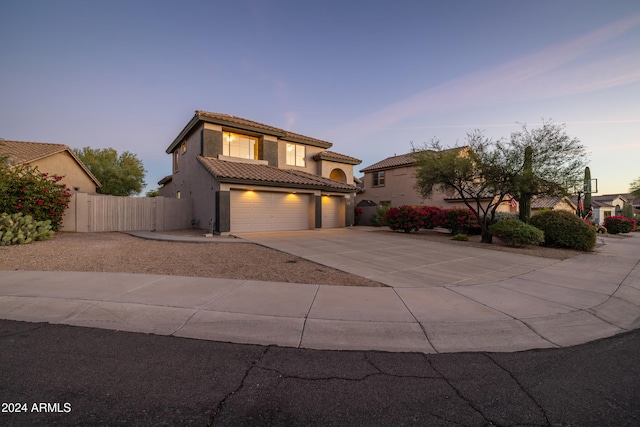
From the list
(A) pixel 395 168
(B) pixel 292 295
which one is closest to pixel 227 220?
(B) pixel 292 295

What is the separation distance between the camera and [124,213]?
16.2 meters

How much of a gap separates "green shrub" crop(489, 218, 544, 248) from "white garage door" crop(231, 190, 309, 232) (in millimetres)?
11977

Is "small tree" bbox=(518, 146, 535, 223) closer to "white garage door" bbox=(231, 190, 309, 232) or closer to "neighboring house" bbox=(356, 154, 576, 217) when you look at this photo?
"neighboring house" bbox=(356, 154, 576, 217)

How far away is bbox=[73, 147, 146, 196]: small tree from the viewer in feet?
103

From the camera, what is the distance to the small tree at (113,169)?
103ft

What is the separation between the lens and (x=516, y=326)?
401 cm

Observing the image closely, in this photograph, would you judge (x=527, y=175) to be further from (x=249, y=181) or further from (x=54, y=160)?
(x=54, y=160)

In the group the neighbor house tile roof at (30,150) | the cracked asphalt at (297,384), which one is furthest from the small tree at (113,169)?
the cracked asphalt at (297,384)

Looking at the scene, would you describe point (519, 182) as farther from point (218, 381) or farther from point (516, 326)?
point (218, 381)

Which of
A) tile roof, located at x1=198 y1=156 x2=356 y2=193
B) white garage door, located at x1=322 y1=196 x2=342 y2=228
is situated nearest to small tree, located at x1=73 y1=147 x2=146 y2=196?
tile roof, located at x1=198 y1=156 x2=356 y2=193

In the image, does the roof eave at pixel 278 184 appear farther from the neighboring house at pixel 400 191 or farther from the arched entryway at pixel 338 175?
the neighboring house at pixel 400 191

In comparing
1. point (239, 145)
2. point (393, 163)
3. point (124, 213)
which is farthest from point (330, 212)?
point (124, 213)

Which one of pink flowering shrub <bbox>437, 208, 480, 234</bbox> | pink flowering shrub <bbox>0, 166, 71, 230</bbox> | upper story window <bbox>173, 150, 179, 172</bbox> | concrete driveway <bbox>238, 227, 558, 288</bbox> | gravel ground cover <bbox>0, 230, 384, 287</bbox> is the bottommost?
concrete driveway <bbox>238, 227, 558, 288</bbox>

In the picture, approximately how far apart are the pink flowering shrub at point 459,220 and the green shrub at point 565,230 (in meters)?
3.70
